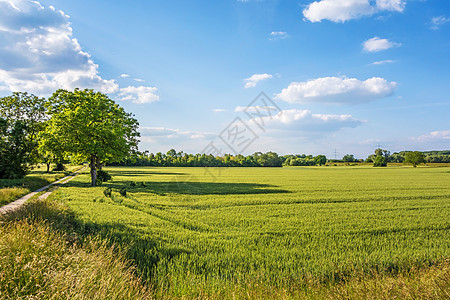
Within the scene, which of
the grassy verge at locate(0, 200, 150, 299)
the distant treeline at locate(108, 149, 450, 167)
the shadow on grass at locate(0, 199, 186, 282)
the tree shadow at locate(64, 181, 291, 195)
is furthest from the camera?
the distant treeline at locate(108, 149, 450, 167)

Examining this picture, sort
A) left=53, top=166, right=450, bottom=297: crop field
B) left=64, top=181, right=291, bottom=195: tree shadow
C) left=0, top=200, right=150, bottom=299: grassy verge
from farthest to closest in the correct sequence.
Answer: left=64, top=181, right=291, bottom=195: tree shadow
left=53, top=166, right=450, bottom=297: crop field
left=0, top=200, right=150, bottom=299: grassy verge

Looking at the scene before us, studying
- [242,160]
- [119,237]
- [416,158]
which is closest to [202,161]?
[242,160]

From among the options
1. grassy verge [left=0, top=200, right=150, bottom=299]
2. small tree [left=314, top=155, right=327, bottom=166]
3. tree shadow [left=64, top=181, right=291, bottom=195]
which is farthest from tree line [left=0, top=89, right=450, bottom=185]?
small tree [left=314, top=155, right=327, bottom=166]

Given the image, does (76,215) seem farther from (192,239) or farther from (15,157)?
(15,157)

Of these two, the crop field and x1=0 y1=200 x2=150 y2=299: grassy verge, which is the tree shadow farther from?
x1=0 y1=200 x2=150 y2=299: grassy verge

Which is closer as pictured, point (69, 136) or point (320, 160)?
point (69, 136)

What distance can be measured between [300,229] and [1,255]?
1089 centimetres

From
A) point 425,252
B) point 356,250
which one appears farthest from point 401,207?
point 356,250

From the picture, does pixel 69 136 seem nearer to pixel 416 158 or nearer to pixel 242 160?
pixel 242 160

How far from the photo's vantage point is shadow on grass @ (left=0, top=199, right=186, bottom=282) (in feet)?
25.5

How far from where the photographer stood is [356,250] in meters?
9.35

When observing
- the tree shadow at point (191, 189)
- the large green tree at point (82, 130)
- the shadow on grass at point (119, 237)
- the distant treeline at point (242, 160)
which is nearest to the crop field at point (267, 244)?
the shadow on grass at point (119, 237)

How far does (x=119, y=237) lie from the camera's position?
968 cm

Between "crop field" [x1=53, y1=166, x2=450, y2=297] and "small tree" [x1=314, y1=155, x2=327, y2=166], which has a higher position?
"small tree" [x1=314, y1=155, x2=327, y2=166]
